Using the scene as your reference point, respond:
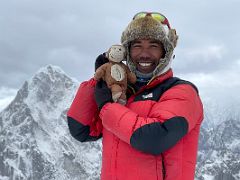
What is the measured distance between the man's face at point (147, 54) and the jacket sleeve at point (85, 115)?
1.87 ft

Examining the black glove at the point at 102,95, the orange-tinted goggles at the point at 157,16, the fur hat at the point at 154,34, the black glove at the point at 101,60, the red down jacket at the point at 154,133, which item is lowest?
the red down jacket at the point at 154,133

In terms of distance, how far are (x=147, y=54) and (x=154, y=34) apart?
9.0 inches

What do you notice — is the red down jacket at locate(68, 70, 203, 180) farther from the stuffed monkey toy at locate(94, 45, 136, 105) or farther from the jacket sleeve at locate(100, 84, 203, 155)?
the stuffed monkey toy at locate(94, 45, 136, 105)

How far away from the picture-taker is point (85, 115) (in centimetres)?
545

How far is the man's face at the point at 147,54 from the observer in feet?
17.5

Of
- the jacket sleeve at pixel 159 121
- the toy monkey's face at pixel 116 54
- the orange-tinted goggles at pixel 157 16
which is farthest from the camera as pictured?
the orange-tinted goggles at pixel 157 16

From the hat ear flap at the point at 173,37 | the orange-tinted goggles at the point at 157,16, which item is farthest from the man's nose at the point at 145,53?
the orange-tinted goggles at the point at 157,16

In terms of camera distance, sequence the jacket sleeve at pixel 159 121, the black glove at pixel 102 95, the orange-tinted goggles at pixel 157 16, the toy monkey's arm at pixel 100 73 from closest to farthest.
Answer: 1. the jacket sleeve at pixel 159 121
2. the black glove at pixel 102 95
3. the toy monkey's arm at pixel 100 73
4. the orange-tinted goggles at pixel 157 16

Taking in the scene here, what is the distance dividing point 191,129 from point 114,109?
803 mm

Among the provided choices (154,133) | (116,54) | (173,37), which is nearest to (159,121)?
(154,133)

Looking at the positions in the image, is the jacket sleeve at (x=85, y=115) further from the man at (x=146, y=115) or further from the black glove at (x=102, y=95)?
the black glove at (x=102, y=95)

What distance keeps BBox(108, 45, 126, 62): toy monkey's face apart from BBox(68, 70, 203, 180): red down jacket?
453mm

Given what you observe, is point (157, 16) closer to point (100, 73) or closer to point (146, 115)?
point (100, 73)

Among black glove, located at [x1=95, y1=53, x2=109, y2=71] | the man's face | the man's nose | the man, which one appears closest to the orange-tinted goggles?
the man
